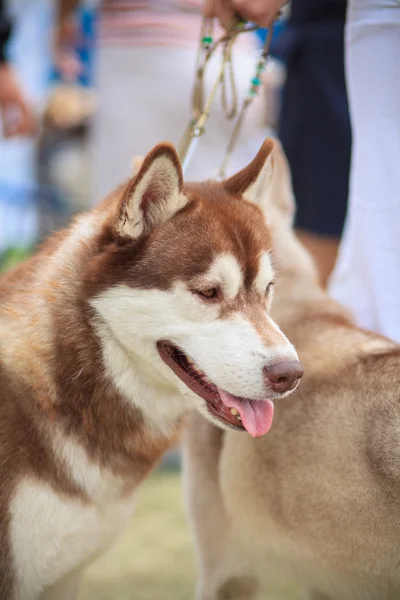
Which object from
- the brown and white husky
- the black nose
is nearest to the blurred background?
A: the brown and white husky

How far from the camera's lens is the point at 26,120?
3676 mm

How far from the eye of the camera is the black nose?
185 centimetres

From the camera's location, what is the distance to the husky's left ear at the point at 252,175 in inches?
89.4

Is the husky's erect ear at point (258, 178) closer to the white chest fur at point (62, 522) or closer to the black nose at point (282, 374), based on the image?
the black nose at point (282, 374)

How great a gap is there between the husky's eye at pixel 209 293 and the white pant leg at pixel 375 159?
1.00m

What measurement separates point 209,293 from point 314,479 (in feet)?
2.22

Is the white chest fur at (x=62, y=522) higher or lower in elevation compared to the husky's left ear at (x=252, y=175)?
lower

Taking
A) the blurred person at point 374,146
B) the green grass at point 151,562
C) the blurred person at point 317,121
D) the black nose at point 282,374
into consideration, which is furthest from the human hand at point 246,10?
the green grass at point 151,562

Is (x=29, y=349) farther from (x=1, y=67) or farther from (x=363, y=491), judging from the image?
(x=1, y=67)

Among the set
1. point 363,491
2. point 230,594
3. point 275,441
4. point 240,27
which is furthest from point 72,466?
point 240,27

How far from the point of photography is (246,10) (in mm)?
2490

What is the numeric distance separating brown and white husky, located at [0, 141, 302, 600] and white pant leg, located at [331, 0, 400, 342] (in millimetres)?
751

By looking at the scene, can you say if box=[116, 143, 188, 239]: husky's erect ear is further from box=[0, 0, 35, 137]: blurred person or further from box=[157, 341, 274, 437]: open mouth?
box=[0, 0, 35, 137]: blurred person

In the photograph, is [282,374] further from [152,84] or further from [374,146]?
[152,84]
